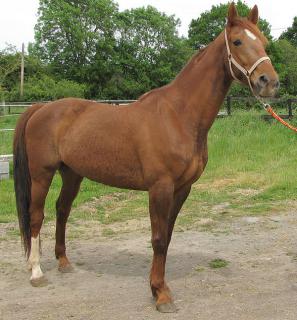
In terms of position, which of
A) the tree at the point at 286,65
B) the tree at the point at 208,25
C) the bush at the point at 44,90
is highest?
the tree at the point at 208,25

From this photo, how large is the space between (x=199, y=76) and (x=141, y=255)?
82.7 inches

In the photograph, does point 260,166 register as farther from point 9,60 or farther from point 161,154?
point 9,60

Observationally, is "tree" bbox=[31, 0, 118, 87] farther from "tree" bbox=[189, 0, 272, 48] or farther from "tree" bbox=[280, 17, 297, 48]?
"tree" bbox=[280, 17, 297, 48]

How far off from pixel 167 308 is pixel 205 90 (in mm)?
1744

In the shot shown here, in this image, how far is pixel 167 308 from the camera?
10.9 ft

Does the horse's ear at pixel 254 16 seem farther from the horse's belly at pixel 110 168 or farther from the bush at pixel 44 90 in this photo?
the bush at pixel 44 90

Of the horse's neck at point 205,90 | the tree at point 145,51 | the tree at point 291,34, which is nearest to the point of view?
the horse's neck at point 205,90

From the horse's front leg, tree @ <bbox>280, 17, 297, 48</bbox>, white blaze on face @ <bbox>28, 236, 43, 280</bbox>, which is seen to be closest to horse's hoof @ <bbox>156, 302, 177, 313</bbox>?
the horse's front leg

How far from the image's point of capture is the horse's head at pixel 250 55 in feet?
10.0

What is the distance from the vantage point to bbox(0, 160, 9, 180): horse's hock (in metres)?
7.86

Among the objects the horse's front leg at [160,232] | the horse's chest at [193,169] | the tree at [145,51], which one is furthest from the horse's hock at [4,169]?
the tree at [145,51]

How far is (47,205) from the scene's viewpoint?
656 cm

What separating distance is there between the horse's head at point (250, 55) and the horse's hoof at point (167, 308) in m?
1.74

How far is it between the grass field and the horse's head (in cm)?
290
